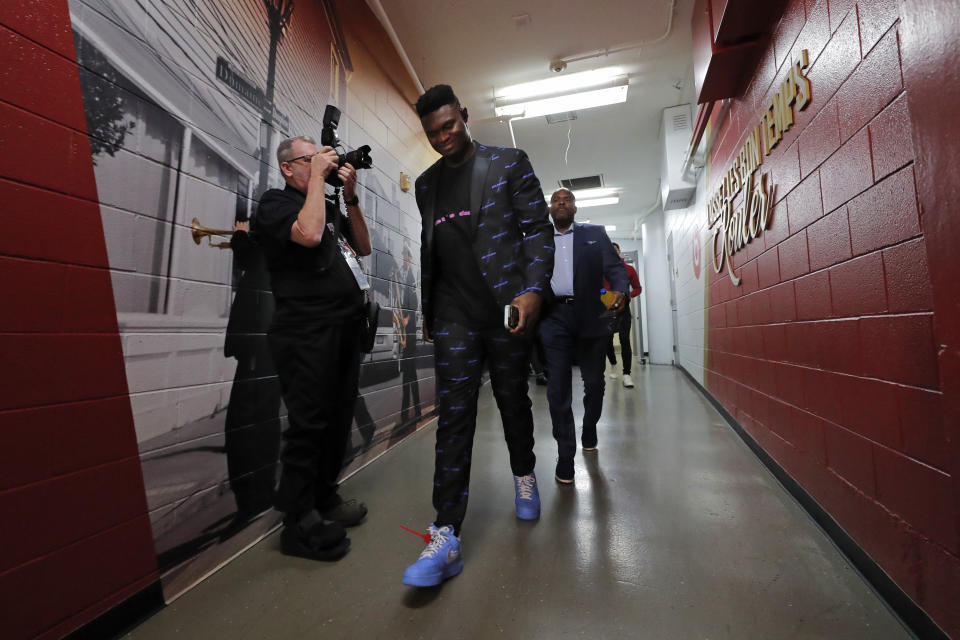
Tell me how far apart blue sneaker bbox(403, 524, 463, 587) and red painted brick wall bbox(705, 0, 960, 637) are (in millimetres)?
1052

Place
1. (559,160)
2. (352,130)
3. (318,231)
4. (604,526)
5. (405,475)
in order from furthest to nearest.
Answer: (559,160) → (352,130) → (405,475) → (604,526) → (318,231)

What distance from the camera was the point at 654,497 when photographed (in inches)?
65.4

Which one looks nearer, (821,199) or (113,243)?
(113,243)

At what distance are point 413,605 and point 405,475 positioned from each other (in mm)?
1024

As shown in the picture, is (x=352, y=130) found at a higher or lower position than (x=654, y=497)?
higher

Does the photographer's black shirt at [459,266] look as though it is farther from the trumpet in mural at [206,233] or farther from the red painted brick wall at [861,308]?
the red painted brick wall at [861,308]

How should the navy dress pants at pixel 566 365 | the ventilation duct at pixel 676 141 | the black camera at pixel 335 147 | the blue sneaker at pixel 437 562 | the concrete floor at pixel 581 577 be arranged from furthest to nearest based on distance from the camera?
the ventilation duct at pixel 676 141
the navy dress pants at pixel 566 365
the black camera at pixel 335 147
the blue sneaker at pixel 437 562
the concrete floor at pixel 581 577

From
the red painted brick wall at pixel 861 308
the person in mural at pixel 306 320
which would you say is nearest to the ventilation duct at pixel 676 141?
the red painted brick wall at pixel 861 308

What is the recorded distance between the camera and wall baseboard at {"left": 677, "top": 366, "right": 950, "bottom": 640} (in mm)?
850

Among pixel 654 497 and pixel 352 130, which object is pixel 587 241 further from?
pixel 352 130

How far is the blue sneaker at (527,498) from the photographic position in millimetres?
1498

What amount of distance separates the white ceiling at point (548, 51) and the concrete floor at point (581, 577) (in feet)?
10.8

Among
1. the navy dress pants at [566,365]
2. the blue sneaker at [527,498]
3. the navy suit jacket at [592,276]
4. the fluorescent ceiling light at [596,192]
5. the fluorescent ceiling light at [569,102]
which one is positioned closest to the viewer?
the blue sneaker at [527,498]

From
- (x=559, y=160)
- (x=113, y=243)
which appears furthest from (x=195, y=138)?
(x=559, y=160)
